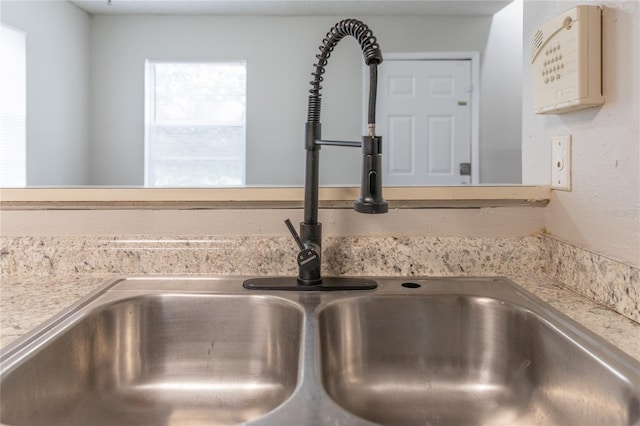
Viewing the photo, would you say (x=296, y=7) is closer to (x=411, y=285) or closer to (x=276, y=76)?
(x=276, y=76)

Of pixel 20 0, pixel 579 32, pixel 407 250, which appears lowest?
pixel 407 250

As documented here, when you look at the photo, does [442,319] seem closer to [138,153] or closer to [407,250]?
[407,250]

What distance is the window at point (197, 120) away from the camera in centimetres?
407

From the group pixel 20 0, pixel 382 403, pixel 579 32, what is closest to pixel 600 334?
pixel 382 403

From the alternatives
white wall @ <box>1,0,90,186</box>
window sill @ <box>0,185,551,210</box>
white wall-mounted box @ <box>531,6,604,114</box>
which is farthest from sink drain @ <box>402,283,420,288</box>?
white wall @ <box>1,0,90,186</box>

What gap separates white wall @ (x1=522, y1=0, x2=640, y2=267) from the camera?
615mm

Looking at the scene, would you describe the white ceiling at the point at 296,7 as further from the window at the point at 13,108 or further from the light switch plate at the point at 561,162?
the light switch plate at the point at 561,162

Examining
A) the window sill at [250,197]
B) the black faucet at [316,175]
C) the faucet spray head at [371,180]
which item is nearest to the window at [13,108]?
the window sill at [250,197]

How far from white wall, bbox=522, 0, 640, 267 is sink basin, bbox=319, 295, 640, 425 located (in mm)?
178

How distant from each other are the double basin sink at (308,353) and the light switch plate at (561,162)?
210 mm

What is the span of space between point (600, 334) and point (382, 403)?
314 millimetres

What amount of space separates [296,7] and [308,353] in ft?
12.5

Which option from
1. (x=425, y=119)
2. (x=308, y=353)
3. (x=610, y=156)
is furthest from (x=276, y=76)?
(x=308, y=353)

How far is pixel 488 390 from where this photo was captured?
0.68 metres
